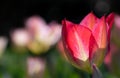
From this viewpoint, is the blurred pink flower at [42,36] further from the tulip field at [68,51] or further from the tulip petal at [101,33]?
the tulip petal at [101,33]

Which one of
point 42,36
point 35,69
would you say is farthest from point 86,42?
point 42,36

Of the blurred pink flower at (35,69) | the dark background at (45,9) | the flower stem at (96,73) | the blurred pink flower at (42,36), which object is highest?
the flower stem at (96,73)

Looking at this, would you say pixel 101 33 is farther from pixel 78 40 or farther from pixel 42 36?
pixel 42 36

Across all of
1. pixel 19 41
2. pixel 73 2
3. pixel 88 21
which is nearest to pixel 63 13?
pixel 73 2

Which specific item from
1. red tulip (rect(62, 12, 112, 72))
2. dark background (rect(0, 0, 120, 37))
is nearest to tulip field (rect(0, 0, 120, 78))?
red tulip (rect(62, 12, 112, 72))

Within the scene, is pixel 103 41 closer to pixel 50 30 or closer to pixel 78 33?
pixel 78 33

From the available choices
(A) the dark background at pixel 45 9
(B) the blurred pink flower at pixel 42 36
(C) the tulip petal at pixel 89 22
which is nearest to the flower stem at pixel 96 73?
(C) the tulip petal at pixel 89 22

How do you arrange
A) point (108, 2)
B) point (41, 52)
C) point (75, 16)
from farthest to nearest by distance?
point (108, 2) < point (75, 16) < point (41, 52)
